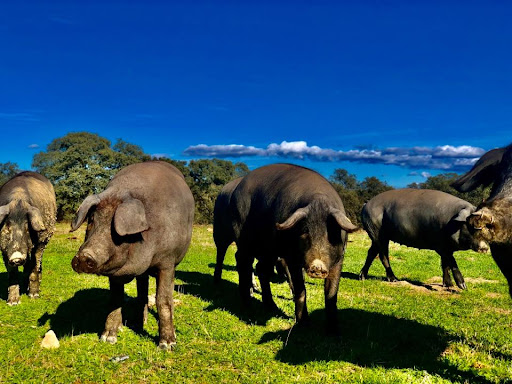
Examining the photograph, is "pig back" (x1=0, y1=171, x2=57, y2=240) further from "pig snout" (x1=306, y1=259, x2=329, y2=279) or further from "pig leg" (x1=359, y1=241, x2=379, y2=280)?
"pig leg" (x1=359, y1=241, x2=379, y2=280)

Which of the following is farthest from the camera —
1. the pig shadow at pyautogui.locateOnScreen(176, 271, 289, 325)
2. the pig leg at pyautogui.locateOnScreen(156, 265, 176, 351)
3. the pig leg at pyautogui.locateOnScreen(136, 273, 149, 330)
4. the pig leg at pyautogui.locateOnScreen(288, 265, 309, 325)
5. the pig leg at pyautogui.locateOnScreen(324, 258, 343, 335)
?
the pig shadow at pyautogui.locateOnScreen(176, 271, 289, 325)

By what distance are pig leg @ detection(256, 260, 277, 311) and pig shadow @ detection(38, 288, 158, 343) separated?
2277 millimetres

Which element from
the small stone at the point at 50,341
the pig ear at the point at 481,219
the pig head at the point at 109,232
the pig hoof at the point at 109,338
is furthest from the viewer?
the pig hoof at the point at 109,338

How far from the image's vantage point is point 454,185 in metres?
5.73

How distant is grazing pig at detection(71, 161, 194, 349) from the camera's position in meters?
5.89

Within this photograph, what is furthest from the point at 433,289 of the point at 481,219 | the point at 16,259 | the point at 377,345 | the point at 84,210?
the point at 16,259

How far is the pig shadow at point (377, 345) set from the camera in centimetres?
625

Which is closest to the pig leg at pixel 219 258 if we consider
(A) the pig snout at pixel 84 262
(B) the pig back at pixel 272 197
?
(B) the pig back at pixel 272 197

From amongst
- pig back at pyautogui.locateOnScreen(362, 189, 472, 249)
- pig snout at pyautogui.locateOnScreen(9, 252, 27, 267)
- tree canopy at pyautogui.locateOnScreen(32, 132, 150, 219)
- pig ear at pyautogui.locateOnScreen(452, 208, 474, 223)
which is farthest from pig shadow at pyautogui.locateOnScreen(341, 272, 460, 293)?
A: tree canopy at pyautogui.locateOnScreen(32, 132, 150, 219)

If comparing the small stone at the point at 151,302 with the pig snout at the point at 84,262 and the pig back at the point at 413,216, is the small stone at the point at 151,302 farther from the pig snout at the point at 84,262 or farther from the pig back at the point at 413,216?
the pig back at the point at 413,216

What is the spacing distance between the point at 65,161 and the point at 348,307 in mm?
38862

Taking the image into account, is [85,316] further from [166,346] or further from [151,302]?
[166,346]

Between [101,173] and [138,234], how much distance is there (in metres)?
37.0

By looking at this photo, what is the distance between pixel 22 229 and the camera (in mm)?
8695
